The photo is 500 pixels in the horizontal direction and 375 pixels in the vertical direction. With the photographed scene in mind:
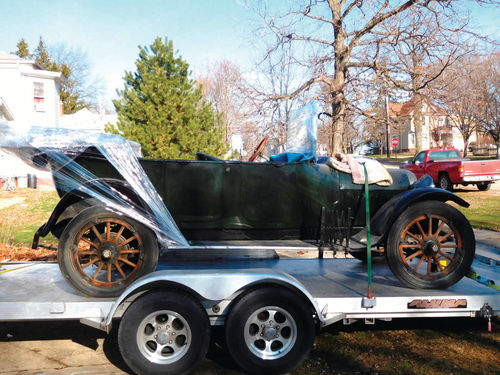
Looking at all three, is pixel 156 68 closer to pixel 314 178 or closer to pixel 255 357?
pixel 314 178

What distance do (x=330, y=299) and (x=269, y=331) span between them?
1.84 feet

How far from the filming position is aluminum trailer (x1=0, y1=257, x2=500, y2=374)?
3.15 meters

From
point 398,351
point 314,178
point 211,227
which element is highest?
point 314,178

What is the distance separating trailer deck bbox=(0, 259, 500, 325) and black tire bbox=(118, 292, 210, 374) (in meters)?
0.19

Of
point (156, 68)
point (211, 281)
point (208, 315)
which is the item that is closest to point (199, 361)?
point (208, 315)

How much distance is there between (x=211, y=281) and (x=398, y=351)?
180 cm

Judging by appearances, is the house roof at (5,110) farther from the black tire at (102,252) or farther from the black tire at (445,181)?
the black tire at (445,181)

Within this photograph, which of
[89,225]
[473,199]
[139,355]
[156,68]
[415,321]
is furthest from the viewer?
[473,199]

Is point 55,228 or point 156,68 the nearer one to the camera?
point 55,228

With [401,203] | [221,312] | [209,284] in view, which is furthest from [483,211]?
[209,284]

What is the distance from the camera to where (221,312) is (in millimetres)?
3291

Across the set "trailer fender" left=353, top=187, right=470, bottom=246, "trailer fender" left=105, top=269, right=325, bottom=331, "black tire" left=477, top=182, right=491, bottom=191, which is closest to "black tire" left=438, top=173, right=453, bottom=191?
"black tire" left=477, top=182, right=491, bottom=191

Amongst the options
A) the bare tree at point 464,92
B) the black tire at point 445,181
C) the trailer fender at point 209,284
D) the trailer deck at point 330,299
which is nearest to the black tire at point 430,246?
the trailer deck at point 330,299

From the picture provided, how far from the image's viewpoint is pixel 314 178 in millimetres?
4000
